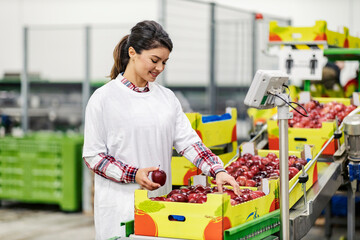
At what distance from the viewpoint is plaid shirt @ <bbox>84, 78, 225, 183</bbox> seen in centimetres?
250

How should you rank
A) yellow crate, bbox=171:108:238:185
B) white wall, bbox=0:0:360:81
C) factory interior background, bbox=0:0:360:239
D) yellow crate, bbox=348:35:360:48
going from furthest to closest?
white wall, bbox=0:0:360:81
factory interior background, bbox=0:0:360:239
yellow crate, bbox=348:35:360:48
yellow crate, bbox=171:108:238:185

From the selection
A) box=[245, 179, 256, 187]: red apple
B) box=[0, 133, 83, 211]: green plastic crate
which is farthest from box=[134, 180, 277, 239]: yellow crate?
box=[0, 133, 83, 211]: green plastic crate

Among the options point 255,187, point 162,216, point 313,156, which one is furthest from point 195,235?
point 313,156

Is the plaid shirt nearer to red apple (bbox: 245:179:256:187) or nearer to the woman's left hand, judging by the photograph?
the woman's left hand

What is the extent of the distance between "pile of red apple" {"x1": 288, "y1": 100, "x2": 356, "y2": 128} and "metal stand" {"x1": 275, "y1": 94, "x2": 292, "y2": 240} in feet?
5.43

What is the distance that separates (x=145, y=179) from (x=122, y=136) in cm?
26

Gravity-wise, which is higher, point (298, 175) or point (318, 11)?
point (318, 11)

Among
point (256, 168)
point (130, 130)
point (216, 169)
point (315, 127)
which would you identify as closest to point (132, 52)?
point (130, 130)

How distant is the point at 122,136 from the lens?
2.56m

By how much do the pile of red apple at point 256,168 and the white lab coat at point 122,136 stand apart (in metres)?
0.48

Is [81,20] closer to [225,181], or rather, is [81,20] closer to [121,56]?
[121,56]

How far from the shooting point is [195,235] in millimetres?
2242

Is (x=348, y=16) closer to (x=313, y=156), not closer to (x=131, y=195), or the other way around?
(x=313, y=156)

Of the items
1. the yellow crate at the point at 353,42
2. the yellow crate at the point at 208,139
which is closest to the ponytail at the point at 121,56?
the yellow crate at the point at 208,139
